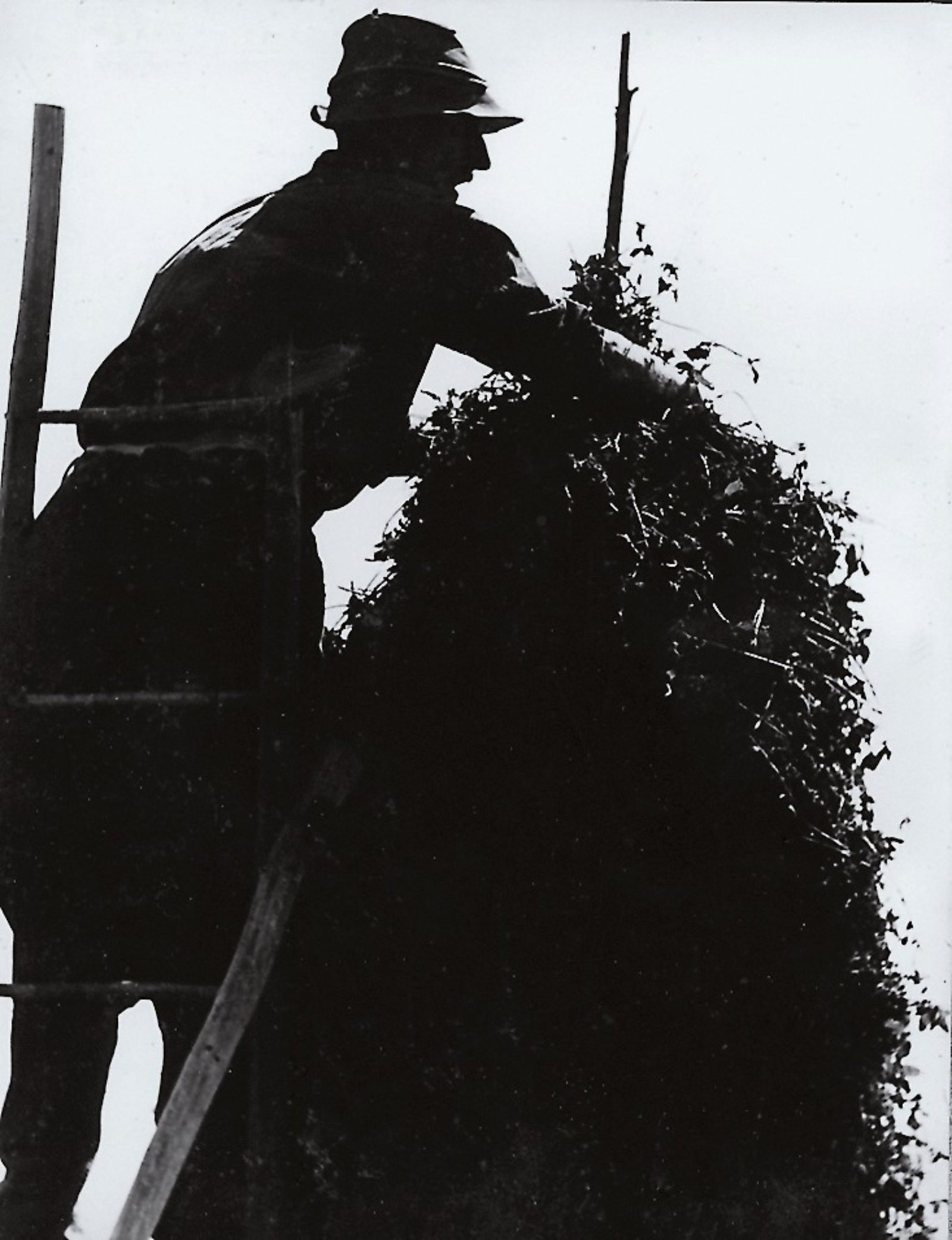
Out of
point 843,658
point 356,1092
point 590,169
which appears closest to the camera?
point 356,1092

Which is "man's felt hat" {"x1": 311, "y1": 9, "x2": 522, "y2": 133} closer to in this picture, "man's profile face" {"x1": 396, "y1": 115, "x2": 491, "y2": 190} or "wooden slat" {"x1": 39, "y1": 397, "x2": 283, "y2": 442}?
"man's profile face" {"x1": 396, "y1": 115, "x2": 491, "y2": 190}

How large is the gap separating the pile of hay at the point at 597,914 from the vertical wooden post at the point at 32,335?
50 cm

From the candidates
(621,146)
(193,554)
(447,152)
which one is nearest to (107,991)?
(193,554)

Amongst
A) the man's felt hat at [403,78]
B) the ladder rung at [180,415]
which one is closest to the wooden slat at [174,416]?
the ladder rung at [180,415]

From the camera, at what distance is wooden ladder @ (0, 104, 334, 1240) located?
6.08 feet

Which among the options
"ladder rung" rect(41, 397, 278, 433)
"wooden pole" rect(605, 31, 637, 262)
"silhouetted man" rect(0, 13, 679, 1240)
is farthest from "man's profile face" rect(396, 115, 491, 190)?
"ladder rung" rect(41, 397, 278, 433)

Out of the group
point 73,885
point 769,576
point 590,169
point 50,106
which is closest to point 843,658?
point 769,576

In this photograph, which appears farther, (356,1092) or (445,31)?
(445,31)

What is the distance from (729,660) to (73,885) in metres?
0.90

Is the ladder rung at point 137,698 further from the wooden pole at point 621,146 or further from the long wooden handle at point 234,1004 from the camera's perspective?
the wooden pole at point 621,146

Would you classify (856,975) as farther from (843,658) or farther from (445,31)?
(445,31)

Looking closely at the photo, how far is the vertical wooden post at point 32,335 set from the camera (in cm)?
199

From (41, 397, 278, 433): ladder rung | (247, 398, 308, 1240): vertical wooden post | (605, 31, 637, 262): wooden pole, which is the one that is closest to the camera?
(247, 398, 308, 1240): vertical wooden post

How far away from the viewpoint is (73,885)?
1.95 metres
